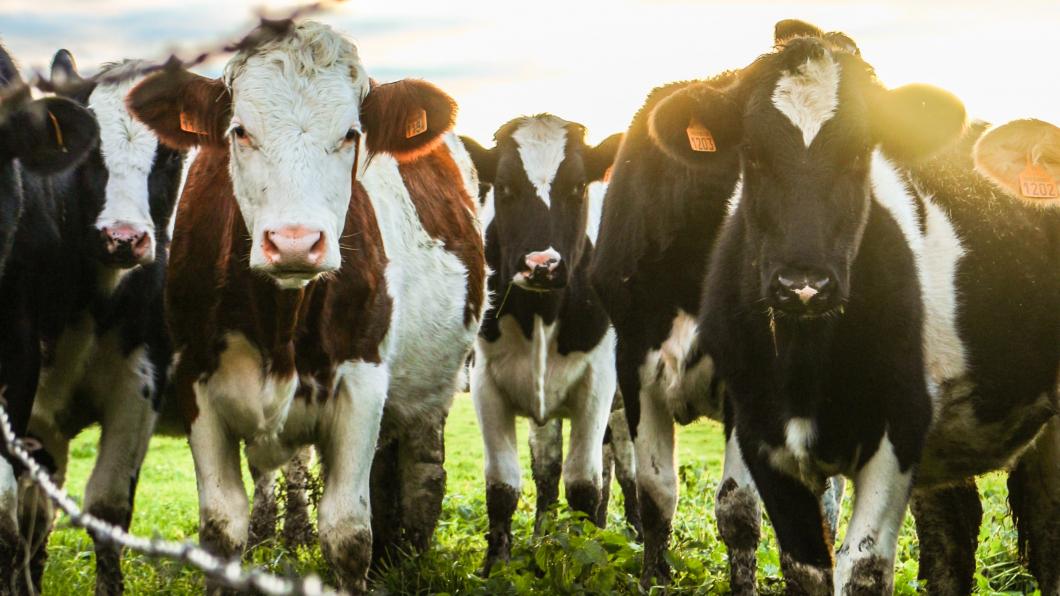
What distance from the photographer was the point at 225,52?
5.67 feet

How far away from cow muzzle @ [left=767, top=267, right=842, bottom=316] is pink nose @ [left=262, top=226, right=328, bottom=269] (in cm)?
150

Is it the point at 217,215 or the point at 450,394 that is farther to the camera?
the point at 450,394

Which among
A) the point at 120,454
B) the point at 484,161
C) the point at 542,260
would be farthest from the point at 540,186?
the point at 120,454

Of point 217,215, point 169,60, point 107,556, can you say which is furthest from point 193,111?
point 169,60

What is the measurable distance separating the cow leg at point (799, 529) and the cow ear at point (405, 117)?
185 cm

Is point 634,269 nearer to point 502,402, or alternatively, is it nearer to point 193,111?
point 502,402

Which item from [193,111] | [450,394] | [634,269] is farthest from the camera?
[450,394]


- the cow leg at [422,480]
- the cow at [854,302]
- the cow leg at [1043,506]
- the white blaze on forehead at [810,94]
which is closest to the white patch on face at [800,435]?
the cow at [854,302]

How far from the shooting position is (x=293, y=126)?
4.54m

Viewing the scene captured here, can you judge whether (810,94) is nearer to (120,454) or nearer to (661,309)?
(661,309)

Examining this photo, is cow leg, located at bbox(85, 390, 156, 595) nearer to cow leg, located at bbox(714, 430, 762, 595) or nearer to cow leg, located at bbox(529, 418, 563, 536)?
cow leg, located at bbox(714, 430, 762, 595)

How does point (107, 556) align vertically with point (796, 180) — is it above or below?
below

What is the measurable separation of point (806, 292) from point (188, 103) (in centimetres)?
244

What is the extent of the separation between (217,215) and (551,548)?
200 centimetres
